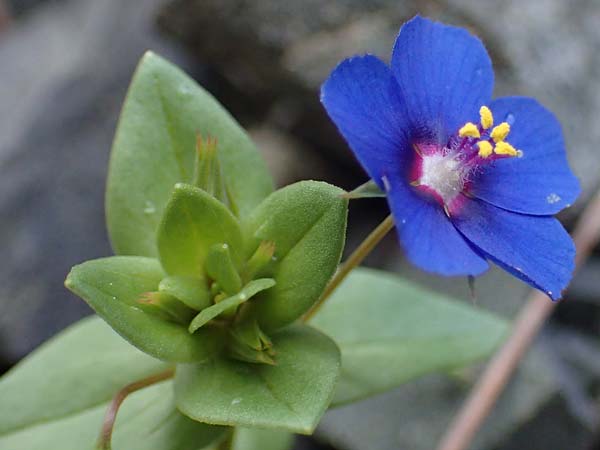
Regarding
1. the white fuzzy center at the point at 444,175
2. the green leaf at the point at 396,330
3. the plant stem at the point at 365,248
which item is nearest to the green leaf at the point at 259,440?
the green leaf at the point at 396,330

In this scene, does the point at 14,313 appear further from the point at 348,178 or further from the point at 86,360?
the point at 348,178

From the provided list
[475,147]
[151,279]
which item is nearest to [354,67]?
[475,147]

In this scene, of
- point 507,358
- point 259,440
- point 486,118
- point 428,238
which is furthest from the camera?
point 507,358

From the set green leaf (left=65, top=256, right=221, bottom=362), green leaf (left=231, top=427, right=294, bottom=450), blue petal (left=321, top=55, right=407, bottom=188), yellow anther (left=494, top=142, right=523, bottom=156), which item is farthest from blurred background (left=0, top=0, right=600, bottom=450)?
blue petal (left=321, top=55, right=407, bottom=188)

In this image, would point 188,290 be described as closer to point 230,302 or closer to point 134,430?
point 230,302

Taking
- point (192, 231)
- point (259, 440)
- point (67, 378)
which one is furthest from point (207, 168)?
point (259, 440)

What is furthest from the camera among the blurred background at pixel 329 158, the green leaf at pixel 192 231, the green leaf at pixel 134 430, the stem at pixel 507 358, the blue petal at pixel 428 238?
the blurred background at pixel 329 158

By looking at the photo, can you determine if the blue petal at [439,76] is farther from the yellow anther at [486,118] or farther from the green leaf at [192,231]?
the green leaf at [192,231]
